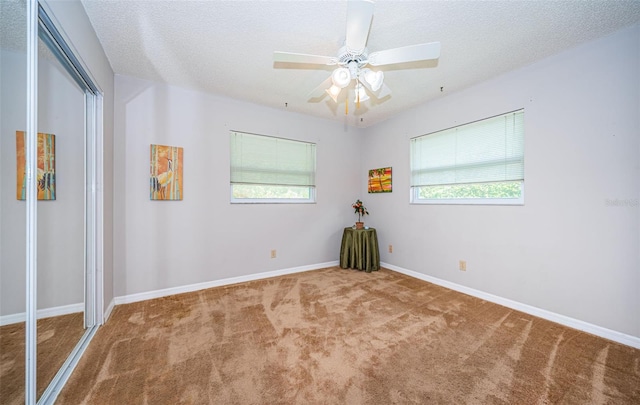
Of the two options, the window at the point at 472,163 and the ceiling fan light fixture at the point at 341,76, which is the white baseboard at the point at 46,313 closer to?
the ceiling fan light fixture at the point at 341,76

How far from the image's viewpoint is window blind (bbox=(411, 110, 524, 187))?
102 inches

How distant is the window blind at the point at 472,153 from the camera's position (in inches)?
102

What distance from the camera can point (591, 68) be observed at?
6.88ft

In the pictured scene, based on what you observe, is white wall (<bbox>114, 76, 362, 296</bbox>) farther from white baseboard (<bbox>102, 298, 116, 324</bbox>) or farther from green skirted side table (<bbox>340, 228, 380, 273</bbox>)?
green skirted side table (<bbox>340, 228, 380, 273</bbox>)

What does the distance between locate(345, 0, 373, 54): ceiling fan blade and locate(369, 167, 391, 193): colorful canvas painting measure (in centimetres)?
248

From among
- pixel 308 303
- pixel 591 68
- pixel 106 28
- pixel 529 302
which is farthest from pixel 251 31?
pixel 529 302

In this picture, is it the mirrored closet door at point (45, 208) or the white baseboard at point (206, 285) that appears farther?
the white baseboard at point (206, 285)

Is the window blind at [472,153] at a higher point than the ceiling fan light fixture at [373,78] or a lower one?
lower

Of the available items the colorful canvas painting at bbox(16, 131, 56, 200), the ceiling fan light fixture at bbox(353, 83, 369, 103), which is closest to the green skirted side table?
the ceiling fan light fixture at bbox(353, 83, 369, 103)

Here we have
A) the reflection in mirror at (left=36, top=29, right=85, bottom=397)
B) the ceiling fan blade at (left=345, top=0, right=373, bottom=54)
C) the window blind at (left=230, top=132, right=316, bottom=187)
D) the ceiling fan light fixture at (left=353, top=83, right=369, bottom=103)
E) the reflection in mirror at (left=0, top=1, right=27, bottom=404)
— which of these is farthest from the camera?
the window blind at (left=230, top=132, right=316, bottom=187)

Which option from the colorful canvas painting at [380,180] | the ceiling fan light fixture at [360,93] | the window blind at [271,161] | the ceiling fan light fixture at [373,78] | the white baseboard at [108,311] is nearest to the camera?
the ceiling fan light fixture at [373,78]

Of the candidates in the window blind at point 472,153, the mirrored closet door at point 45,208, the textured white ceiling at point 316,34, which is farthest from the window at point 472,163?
the mirrored closet door at point 45,208

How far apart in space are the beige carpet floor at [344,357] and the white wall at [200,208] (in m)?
0.52

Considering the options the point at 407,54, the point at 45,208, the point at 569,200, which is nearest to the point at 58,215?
the point at 45,208
